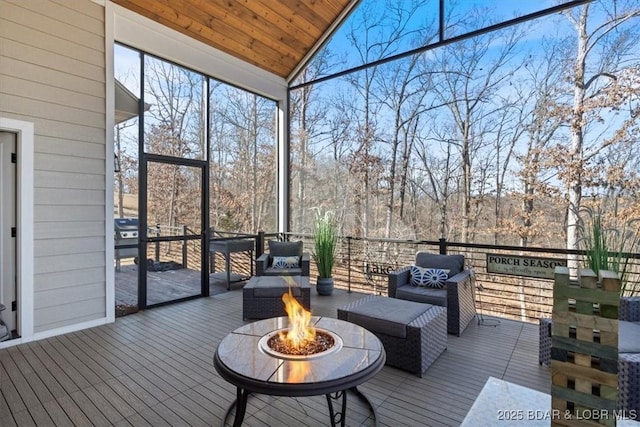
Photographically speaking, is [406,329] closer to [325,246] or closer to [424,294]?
[424,294]

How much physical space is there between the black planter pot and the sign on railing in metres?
2.44

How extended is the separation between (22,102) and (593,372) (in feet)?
15.8

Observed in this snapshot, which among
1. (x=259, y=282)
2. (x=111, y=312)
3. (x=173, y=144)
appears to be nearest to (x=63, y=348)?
(x=111, y=312)

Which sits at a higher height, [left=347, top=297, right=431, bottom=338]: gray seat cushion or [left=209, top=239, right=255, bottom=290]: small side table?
[left=209, top=239, right=255, bottom=290]: small side table

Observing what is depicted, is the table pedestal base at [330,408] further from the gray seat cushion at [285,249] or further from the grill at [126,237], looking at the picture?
the gray seat cushion at [285,249]

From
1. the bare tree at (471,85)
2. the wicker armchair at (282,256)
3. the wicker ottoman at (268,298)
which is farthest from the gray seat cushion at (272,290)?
the bare tree at (471,85)

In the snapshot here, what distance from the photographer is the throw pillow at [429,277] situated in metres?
3.78

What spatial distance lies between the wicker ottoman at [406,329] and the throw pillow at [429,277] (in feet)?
2.62

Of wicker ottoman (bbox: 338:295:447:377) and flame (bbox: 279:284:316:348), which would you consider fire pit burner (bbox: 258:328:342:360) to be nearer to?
flame (bbox: 279:284:316:348)

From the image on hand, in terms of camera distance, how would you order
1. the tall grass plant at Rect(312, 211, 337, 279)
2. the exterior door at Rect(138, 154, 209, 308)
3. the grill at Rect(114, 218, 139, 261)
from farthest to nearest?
the tall grass plant at Rect(312, 211, 337, 279) → the exterior door at Rect(138, 154, 209, 308) → the grill at Rect(114, 218, 139, 261)

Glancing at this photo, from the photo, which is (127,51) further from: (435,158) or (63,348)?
(435,158)

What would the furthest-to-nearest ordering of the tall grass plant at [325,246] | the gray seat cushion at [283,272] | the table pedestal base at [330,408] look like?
the tall grass plant at [325,246]
the gray seat cushion at [283,272]
the table pedestal base at [330,408]

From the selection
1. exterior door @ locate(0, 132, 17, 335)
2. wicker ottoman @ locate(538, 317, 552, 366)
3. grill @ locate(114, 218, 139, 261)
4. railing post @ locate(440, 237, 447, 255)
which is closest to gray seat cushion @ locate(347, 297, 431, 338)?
wicker ottoman @ locate(538, 317, 552, 366)

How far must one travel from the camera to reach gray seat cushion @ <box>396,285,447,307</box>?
11.4 feet
